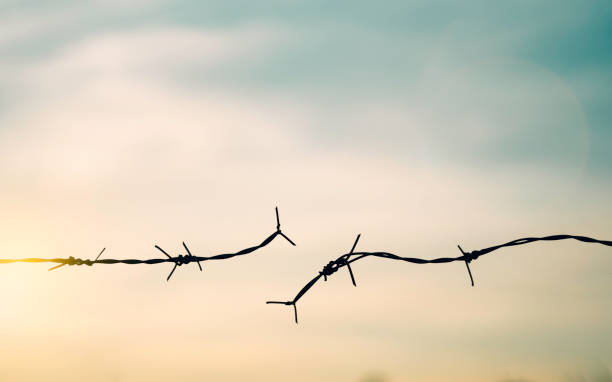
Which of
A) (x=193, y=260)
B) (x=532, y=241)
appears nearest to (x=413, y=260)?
(x=532, y=241)

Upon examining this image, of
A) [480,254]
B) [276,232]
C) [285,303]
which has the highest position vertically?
[276,232]

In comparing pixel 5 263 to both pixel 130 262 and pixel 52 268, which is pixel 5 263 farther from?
pixel 130 262

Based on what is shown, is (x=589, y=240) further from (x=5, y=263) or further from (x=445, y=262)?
(x=5, y=263)

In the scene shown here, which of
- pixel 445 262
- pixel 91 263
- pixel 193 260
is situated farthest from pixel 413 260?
pixel 91 263

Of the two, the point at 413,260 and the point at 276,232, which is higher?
the point at 276,232

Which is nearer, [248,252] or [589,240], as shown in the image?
[589,240]

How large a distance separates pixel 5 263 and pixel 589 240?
4.51 meters

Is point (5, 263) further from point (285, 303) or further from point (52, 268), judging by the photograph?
point (285, 303)

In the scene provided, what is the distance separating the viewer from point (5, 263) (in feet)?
14.5

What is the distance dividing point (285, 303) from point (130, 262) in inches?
53.0

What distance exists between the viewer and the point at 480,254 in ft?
15.2

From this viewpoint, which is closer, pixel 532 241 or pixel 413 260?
pixel 532 241

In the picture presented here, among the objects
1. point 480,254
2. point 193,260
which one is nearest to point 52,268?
point 193,260

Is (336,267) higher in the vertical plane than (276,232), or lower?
lower
